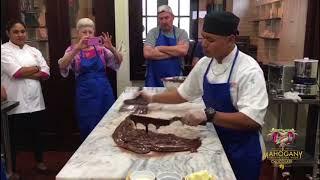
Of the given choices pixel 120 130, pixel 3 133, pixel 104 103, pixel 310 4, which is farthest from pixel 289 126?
pixel 3 133

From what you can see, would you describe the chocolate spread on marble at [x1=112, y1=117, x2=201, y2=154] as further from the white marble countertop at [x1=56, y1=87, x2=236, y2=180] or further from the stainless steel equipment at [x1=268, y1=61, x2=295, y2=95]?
the stainless steel equipment at [x1=268, y1=61, x2=295, y2=95]

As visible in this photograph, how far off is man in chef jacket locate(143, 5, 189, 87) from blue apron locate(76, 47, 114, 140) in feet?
1.63

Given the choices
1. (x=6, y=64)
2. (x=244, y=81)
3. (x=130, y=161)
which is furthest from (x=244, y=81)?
(x=6, y=64)

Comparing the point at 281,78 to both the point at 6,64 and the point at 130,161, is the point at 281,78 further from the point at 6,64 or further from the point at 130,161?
the point at 6,64

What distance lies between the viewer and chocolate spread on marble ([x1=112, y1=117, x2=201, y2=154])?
1.42 m

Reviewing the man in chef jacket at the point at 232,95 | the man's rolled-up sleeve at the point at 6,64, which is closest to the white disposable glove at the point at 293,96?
the man in chef jacket at the point at 232,95

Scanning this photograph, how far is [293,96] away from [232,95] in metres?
1.35

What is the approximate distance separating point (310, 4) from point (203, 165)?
2.42m

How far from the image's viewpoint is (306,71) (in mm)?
2758

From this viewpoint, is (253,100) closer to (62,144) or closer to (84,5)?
(84,5)

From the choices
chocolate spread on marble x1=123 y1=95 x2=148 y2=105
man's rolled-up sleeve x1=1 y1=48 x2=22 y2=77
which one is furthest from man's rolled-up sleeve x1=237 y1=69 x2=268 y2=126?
man's rolled-up sleeve x1=1 y1=48 x2=22 y2=77

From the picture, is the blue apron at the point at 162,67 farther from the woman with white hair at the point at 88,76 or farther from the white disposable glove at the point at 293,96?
the white disposable glove at the point at 293,96

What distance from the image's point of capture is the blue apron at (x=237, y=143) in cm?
169

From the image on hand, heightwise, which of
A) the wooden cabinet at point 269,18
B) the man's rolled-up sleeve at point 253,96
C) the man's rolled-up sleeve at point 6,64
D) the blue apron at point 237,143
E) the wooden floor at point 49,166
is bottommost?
the wooden floor at point 49,166
